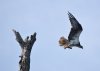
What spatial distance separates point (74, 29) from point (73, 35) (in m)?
0.34

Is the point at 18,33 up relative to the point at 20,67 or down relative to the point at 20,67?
up

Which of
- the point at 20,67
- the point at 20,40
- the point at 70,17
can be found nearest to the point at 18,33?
the point at 20,40

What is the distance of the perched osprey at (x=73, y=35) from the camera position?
24.7 m

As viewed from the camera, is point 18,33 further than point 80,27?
Yes

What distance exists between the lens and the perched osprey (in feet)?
81.1

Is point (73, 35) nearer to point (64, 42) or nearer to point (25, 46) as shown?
point (64, 42)

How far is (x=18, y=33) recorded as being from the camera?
26.8 m

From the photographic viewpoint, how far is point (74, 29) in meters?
24.9

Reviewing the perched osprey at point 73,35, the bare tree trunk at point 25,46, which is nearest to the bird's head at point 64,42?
the perched osprey at point 73,35

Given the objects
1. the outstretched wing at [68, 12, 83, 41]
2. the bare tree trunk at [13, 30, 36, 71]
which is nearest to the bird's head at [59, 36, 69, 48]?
the outstretched wing at [68, 12, 83, 41]

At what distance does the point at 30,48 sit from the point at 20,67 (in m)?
1.44

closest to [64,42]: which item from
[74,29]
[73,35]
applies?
[73,35]

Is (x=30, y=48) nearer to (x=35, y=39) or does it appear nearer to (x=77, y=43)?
(x=35, y=39)

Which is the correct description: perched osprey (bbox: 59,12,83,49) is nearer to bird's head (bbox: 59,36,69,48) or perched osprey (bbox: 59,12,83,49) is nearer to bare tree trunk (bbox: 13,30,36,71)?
bird's head (bbox: 59,36,69,48)
